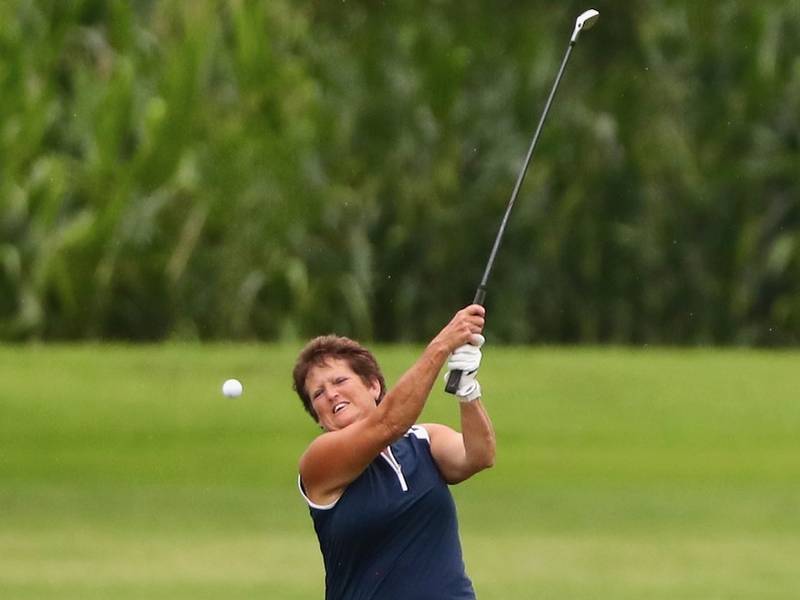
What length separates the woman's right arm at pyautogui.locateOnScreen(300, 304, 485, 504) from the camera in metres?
5.18

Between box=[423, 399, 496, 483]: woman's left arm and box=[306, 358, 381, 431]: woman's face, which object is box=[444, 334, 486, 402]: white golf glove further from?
box=[306, 358, 381, 431]: woman's face

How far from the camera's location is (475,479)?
1608cm

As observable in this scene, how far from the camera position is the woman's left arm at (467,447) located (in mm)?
5332

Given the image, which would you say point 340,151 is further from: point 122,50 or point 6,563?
point 6,563

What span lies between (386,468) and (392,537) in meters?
0.16

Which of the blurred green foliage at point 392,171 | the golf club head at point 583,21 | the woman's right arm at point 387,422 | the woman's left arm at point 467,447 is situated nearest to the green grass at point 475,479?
the blurred green foliage at point 392,171

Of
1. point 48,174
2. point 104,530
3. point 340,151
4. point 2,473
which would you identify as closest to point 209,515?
point 104,530

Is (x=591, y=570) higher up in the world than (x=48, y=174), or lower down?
lower down

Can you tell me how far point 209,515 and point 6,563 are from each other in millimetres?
2422

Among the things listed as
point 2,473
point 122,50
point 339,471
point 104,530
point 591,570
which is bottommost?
point 339,471

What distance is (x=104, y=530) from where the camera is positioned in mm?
13594

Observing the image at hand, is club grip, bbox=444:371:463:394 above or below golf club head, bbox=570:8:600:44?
below

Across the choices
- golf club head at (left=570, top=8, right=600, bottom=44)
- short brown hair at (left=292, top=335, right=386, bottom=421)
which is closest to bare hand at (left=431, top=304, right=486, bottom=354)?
short brown hair at (left=292, top=335, right=386, bottom=421)

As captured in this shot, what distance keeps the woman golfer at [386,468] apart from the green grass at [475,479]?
211 inches
